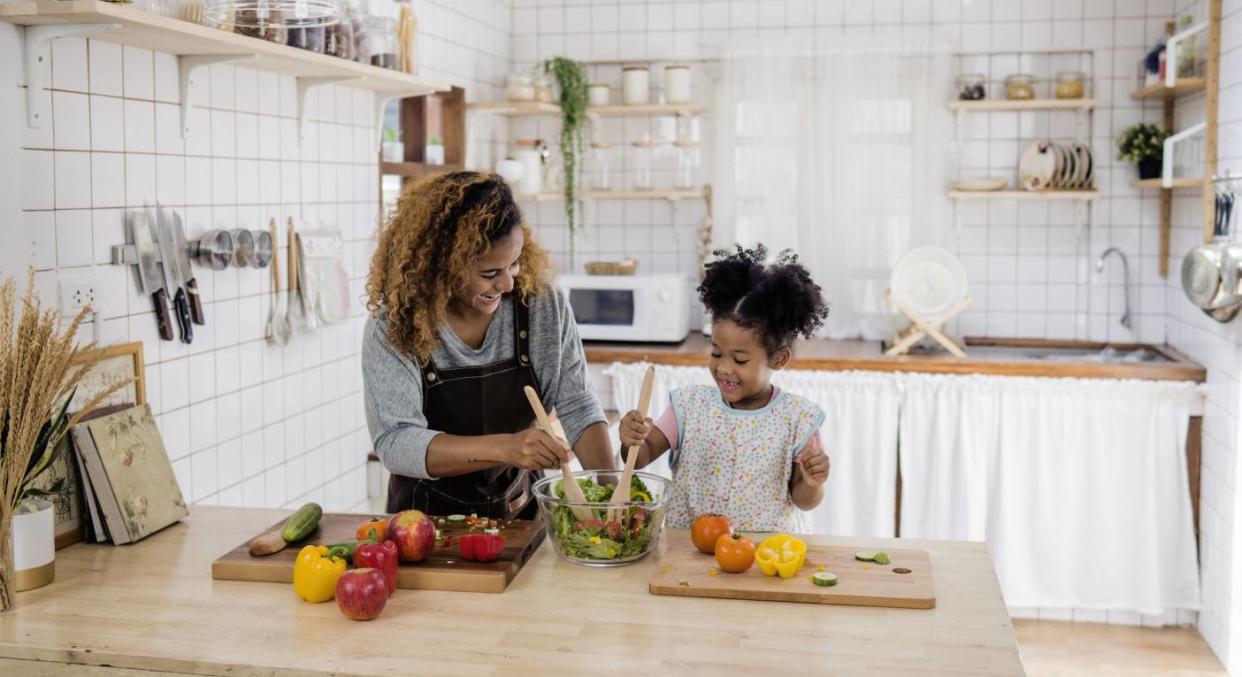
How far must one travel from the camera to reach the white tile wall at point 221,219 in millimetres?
2221

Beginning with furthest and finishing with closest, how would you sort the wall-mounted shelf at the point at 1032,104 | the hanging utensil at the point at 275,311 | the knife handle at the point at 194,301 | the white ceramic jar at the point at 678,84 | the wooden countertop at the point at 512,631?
the white ceramic jar at the point at 678,84 → the wall-mounted shelf at the point at 1032,104 → the hanging utensil at the point at 275,311 → the knife handle at the point at 194,301 → the wooden countertop at the point at 512,631

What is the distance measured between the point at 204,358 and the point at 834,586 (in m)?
1.56

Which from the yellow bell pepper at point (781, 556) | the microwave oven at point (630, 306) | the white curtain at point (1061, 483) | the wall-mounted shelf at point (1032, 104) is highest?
the wall-mounted shelf at point (1032, 104)

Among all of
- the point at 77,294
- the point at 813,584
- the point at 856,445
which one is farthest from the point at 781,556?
the point at 856,445

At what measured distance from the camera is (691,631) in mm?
1654

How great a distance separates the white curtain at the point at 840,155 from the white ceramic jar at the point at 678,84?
0.16 m

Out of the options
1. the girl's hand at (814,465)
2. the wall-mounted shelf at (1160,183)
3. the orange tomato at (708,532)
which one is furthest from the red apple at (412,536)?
the wall-mounted shelf at (1160,183)

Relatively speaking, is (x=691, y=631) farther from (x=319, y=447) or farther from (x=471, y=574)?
(x=319, y=447)

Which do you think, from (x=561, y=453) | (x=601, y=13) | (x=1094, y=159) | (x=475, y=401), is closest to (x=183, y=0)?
(x=475, y=401)

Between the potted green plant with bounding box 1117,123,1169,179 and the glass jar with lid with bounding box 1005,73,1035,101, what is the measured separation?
37cm

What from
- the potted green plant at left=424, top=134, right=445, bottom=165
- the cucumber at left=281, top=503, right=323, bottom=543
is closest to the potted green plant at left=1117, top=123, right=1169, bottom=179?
the potted green plant at left=424, top=134, right=445, bottom=165

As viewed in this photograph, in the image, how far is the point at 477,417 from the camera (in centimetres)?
227

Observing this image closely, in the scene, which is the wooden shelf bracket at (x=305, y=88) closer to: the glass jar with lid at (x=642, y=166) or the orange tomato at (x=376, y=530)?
the orange tomato at (x=376, y=530)

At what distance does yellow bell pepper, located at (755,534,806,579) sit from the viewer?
5.98 feet
